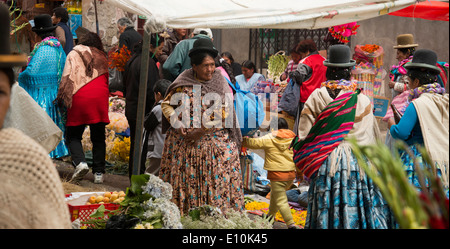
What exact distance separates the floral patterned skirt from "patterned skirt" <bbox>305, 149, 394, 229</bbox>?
0.86 metres

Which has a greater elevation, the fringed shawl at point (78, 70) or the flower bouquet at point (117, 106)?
the fringed shawl at point (78, 70)

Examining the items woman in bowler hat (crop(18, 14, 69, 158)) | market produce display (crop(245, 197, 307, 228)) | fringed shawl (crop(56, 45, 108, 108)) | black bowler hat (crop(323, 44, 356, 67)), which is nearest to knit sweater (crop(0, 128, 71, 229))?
black bowler hat (crop(323, 44, 356, 67))

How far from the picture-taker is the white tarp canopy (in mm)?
4480

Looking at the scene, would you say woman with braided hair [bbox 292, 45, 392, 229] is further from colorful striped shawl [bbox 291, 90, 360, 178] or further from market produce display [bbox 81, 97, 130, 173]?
market produce display [bbox 81, 97, 130, 173]

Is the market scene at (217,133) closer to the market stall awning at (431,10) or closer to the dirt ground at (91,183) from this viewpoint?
the dirt ground at (91,183)

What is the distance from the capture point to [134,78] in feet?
23.7

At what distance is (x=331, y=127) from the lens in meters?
4.90

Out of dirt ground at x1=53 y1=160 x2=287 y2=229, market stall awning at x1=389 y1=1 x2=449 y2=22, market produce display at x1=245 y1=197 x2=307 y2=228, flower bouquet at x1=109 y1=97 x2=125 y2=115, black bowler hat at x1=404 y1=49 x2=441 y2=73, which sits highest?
market stall awning at x1=389 y1=1 x2=449 y2=22

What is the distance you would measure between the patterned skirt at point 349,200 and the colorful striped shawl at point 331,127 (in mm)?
86

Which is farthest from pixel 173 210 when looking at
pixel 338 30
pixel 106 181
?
pixel 338 30

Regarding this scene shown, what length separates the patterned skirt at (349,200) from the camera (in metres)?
4.86

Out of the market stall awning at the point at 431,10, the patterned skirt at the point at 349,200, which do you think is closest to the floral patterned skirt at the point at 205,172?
the patterned skirt at the point at 349,200
